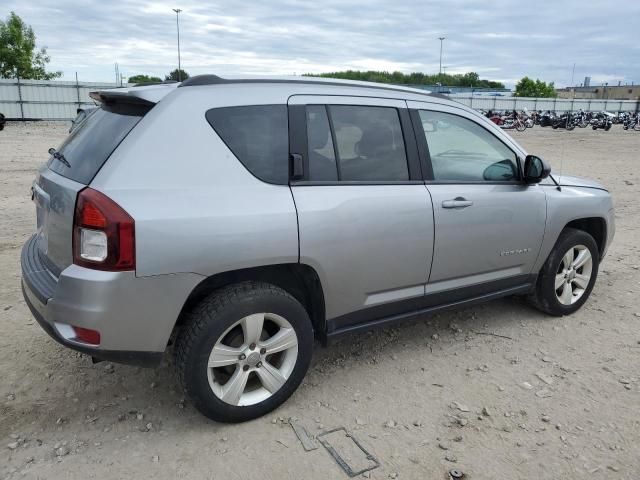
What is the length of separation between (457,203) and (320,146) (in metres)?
1.05

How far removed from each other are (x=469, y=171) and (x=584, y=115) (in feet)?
137

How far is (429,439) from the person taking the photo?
2.93 meters

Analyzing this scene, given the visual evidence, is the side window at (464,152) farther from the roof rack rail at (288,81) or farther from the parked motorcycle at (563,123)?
the parked motorcycle at (563,123)

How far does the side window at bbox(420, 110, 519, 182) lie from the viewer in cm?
365

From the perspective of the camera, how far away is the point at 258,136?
116 inches

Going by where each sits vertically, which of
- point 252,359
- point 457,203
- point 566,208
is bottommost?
point 252,359

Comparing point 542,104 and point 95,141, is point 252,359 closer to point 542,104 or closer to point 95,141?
point 95,141

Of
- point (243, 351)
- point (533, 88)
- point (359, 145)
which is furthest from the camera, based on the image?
point (533, 88)

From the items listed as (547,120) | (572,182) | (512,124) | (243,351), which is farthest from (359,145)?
(547,120)

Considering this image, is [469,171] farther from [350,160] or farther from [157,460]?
[157,460]

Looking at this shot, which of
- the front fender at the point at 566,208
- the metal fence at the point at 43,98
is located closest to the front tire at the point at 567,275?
the front fender at the point at 566,208

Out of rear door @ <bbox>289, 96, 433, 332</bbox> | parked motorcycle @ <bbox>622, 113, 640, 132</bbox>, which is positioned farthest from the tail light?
parked motorcycle @ <bbox>622, 113, 640, 132</bbox>

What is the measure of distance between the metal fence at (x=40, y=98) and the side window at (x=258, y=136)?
94.9 feet

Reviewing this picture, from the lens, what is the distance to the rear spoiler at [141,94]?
2.77 m
